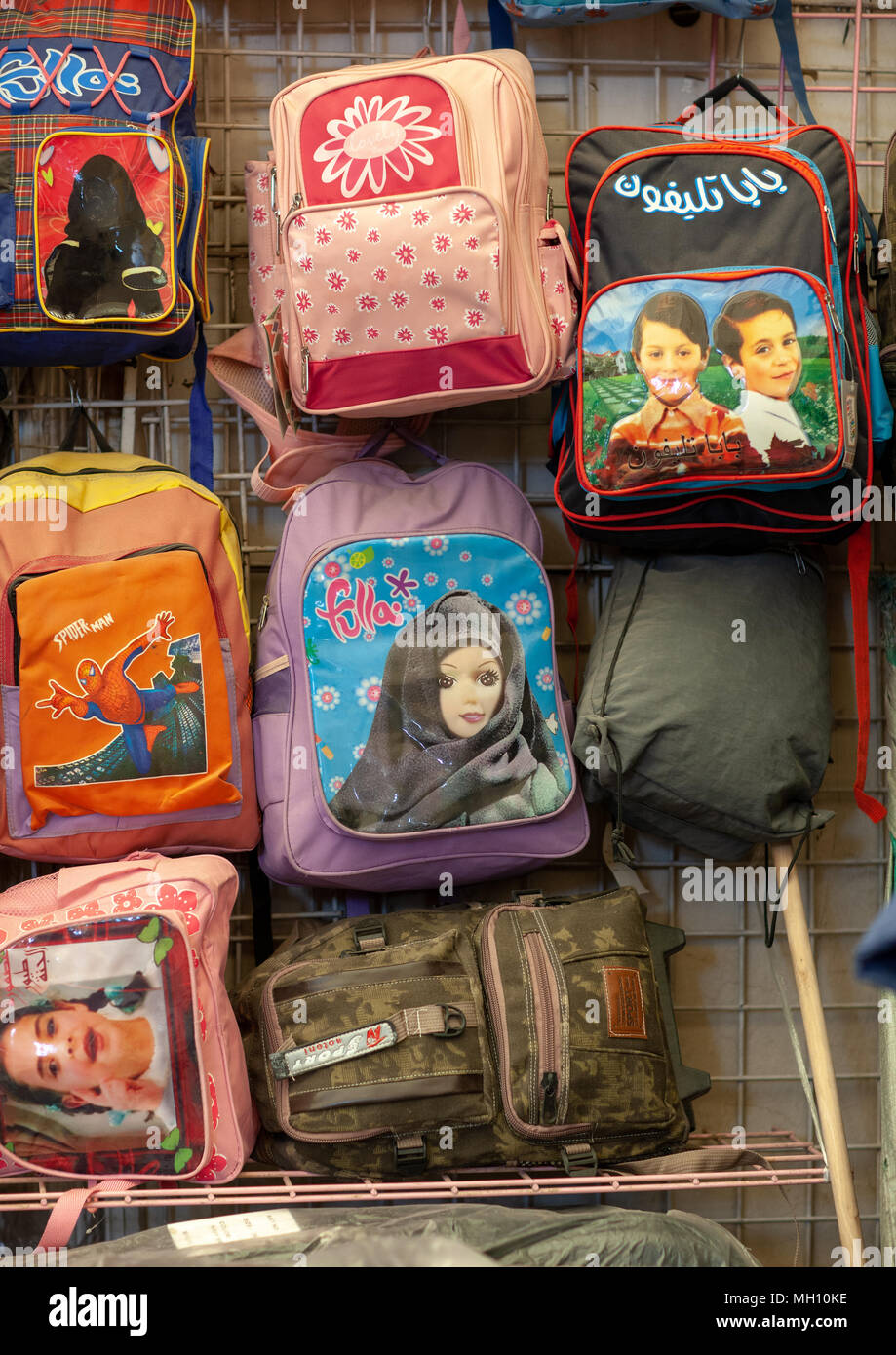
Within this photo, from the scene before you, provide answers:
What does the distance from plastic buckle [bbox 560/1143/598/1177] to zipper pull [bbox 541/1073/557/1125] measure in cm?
6

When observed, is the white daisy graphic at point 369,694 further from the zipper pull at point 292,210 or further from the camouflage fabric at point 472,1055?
the zipper pull at point 292,210

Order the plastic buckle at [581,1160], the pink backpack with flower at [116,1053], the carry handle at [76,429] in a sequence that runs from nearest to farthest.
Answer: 1. the pink backpack with flower at [116,1053]
2. the plastic buckle at [581,1160]
3. the carry handle at [76,429]

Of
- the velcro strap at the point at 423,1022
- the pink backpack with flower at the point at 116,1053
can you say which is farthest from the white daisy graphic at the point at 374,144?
the velcro strap at the point at 423,1022

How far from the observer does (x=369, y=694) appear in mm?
1878

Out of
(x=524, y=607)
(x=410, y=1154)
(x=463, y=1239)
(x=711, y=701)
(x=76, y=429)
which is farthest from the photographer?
(x=76, y=429)

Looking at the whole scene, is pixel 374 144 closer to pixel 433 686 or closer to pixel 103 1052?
pixel 433 686

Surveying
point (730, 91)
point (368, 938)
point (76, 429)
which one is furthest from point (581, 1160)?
point (730, 91)

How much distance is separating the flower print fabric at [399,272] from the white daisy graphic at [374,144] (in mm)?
58

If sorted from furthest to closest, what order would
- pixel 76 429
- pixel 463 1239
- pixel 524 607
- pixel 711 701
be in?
pixel 76 429 < pixel 524 607 < pixel 711 701 < pixel 463 1239

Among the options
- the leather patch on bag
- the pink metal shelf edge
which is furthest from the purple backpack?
the pink metal shelf edge

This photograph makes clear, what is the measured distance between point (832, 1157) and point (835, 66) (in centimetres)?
184

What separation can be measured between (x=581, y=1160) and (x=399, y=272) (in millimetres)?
1316

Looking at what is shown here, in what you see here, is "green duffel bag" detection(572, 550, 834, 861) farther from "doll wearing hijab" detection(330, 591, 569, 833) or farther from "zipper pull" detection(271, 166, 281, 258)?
"zipper pull" detection(271, 166, 281, 258)

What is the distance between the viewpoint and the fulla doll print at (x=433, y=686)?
185 cm
